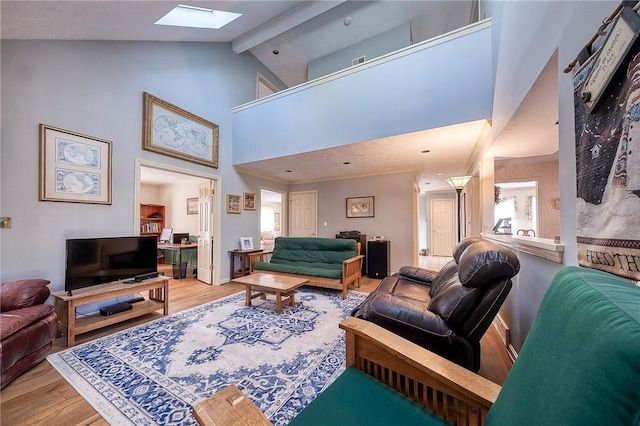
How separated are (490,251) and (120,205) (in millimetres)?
3961

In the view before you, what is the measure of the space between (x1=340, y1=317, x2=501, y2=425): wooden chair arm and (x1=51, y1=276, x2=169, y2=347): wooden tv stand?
258cm

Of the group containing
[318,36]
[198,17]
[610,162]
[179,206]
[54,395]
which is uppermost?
[318,36]

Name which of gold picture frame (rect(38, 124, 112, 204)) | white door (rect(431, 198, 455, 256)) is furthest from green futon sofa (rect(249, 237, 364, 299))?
white door (rect(431, 198, 455, 256))

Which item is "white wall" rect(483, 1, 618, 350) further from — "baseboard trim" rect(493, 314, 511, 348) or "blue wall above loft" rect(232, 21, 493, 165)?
"blue wall above loft" rect(232, 21, 493, 165)

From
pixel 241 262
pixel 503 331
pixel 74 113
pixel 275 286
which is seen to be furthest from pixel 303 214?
pixel 503 331

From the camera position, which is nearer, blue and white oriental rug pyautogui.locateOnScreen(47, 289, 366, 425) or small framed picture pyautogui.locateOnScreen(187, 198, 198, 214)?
blue and white oriental rug pyautogui.locateOnScreen(47, 289, 366, 425)

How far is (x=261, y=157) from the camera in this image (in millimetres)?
4434

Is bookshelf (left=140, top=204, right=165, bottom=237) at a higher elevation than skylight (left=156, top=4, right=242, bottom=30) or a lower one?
lower

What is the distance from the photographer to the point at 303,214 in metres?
6.28

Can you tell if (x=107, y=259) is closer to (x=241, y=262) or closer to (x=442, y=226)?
(x=241, y=262)

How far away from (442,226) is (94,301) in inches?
331

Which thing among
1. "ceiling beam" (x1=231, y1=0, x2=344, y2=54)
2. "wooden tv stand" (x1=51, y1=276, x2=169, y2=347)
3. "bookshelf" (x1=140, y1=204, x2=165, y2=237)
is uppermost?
"ceiling beam" (x1=231, y1=0, x2=344, y2=54)

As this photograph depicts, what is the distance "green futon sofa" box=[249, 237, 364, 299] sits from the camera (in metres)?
3.61

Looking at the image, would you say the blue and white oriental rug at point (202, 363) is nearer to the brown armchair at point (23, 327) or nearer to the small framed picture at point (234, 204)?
the brown armchair at point (23, 327)
